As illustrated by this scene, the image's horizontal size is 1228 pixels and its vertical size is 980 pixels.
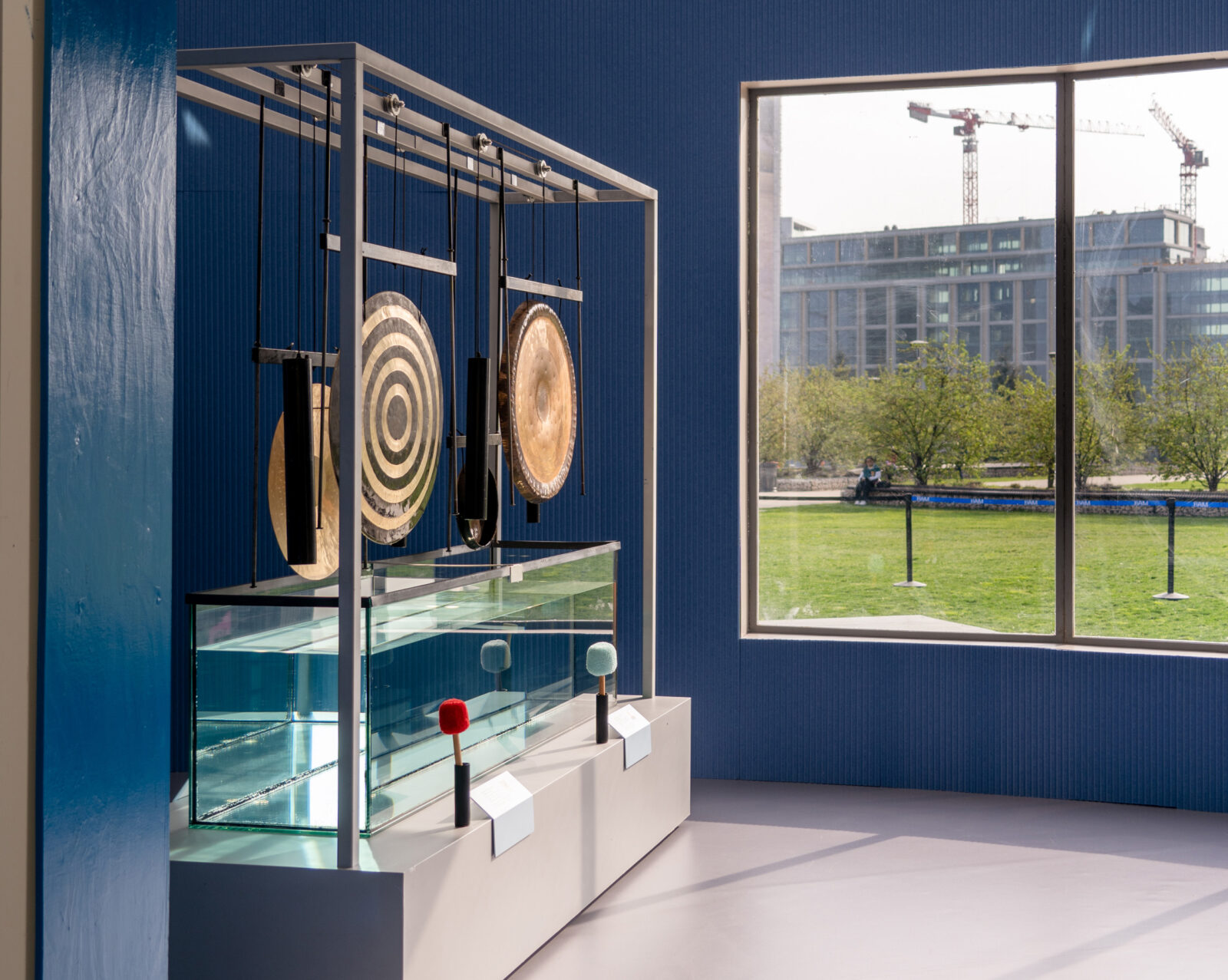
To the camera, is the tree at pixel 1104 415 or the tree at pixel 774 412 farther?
the tree at pixel 774 412

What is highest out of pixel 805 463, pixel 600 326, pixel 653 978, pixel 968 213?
pixel 968 213

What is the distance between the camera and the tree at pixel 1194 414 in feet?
15.0

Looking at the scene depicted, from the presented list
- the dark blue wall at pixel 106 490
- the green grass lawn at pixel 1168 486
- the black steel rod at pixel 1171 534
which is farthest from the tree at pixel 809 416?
the dark blue wall at pixel 106 490

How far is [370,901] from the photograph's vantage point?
2430mm

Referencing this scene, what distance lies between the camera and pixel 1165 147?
4539 millimetres

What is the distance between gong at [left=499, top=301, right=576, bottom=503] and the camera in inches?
132

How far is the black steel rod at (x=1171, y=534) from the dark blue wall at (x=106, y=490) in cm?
370

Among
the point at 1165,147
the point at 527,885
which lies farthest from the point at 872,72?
the point at 527,885

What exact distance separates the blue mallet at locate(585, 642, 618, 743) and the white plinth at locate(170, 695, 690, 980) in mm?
425

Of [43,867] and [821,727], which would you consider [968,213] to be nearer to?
[821,727]

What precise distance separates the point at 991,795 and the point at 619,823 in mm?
1627

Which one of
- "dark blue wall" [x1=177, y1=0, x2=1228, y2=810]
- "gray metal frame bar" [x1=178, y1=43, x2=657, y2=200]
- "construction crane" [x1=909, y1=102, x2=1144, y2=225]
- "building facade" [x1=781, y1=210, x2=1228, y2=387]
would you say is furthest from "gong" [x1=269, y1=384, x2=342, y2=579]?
"construction crane" [x1=909, y1=102, x2=1144, y2=225]

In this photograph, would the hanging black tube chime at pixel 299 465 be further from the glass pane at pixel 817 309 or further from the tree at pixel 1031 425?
the tree at pixel 1031 425

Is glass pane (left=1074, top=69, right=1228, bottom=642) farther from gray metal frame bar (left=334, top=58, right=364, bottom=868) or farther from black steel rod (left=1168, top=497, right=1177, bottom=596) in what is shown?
gray metal frame bar (left=334, top=58, right=364, bottom=868)
